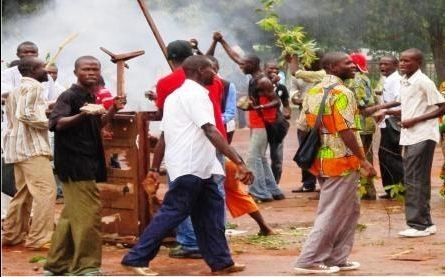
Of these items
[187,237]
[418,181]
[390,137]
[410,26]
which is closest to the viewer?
[187,237]

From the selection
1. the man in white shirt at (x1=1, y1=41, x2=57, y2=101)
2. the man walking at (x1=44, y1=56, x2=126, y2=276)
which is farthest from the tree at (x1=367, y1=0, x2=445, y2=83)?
the man walking at (x1=44, y1=56, x2=126, y2=276)

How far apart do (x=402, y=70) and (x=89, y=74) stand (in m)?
3.27

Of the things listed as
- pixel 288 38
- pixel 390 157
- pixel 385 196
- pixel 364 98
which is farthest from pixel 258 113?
pixel 288 38

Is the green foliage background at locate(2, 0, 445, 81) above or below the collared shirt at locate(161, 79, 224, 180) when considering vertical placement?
above

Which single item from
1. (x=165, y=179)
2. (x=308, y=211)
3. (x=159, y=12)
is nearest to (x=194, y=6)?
(x=159, y=12)

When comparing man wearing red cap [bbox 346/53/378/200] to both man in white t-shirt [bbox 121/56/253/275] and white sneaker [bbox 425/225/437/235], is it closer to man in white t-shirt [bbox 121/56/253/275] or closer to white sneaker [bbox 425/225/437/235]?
white sneaker [bbox 425/225/437/235]

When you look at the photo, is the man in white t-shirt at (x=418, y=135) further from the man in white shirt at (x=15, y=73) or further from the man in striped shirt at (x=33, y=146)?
the man in white shirt at (x=15, y=73)

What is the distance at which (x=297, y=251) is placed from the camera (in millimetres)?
8836

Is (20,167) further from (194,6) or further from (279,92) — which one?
(194,6)

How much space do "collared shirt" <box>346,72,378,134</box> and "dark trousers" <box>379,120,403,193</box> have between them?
0.34m

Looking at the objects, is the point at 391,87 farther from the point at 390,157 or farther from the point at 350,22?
the point at 350,22

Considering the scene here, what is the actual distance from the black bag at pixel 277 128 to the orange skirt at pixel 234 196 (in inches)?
133

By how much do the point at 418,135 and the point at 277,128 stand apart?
3.34 meters

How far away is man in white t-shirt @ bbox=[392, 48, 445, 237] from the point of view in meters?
9.33
